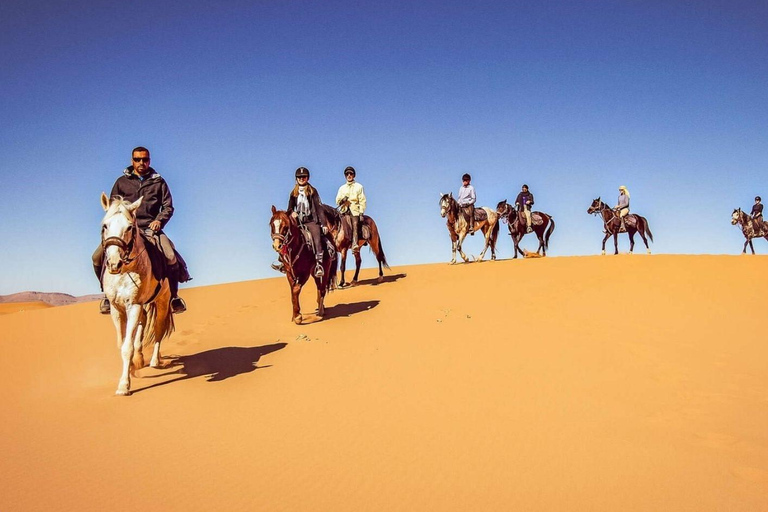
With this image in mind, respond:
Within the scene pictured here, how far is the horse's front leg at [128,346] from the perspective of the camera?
6.23 meters

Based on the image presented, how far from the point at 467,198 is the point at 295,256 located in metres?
10.7

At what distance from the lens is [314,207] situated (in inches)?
439

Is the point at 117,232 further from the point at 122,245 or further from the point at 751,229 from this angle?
the point at 751,229

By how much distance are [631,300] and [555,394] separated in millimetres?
6157

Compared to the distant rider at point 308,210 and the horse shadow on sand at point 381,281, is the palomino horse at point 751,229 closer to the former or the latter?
the horse shadow on sand at point 381,281

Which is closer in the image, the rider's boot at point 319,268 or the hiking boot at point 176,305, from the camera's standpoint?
the hiking boot at point 176,305

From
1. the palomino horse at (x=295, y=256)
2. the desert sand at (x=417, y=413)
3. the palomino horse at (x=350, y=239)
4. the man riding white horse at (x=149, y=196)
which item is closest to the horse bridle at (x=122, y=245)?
the man riding white horse at (x=149, y=196)

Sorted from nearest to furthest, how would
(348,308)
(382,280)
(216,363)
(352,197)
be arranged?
(216,363) < (348,308) < (352,197) < (382,280)

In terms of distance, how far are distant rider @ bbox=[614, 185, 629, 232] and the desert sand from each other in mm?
13665

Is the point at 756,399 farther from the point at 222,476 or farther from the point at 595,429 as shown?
the point at 222,476

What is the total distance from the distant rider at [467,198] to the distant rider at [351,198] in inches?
246

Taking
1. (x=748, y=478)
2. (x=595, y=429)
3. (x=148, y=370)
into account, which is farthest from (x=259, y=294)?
(x=748, y=478)

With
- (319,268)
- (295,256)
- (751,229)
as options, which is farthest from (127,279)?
(751,229)

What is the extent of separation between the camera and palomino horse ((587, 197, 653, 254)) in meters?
24.1
